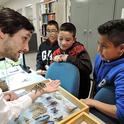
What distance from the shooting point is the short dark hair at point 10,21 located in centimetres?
87

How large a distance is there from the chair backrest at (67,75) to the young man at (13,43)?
0.83ft

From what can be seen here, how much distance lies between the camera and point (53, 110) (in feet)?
3.08

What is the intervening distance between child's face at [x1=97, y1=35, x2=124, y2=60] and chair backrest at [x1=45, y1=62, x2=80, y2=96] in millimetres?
320

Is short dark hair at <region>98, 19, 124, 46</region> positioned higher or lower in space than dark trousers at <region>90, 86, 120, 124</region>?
higher

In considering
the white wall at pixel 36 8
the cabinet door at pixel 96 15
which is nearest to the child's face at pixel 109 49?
the cabinet door at pixel 96 15

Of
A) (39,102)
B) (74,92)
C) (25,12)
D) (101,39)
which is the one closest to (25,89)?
(39,102)

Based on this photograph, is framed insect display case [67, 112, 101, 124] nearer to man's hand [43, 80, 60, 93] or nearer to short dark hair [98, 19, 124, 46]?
man's hand [43, 80, 60, 93]

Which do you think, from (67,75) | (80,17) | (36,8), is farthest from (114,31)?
(36,8)

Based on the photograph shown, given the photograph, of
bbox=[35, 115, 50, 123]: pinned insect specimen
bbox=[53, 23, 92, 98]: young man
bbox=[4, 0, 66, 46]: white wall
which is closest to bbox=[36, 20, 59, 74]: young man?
bbox=[53, 23, 92, 98]: young man

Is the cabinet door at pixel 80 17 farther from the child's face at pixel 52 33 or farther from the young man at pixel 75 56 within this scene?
the young man at pixel 75 56

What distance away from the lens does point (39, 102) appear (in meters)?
1.03

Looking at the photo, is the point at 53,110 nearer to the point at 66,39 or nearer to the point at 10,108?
the point at 10,108

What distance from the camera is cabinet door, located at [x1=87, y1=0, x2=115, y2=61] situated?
2562 millimetres

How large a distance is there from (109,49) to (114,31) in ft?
0.41
